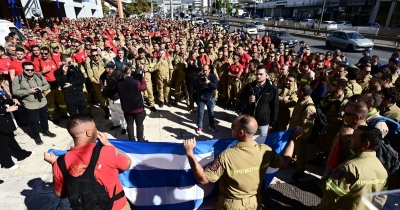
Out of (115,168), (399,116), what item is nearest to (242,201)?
(115,168)

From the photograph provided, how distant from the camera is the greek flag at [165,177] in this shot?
9.77 ft

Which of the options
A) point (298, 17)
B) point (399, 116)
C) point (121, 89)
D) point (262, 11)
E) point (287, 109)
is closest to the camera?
point (399, 116)

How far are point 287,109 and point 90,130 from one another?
4069 millimetres

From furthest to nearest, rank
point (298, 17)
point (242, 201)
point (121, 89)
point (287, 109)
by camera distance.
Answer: point (298, 17) < point (287, 109) < point (121, 89) < point (242, 201)

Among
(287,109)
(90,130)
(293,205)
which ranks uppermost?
(90,130)

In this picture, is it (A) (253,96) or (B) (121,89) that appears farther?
(B) (121,89)

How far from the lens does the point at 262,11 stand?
75875 millimetres

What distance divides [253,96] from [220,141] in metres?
1.51

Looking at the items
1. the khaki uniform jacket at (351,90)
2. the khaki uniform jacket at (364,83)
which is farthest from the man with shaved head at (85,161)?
the khaki uniform jacket at (364,83)

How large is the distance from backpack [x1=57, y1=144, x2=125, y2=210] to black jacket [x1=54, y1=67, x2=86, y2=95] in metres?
4.26

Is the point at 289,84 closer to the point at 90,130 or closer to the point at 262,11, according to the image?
the point at 90,130

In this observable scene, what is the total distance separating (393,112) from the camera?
358 cm

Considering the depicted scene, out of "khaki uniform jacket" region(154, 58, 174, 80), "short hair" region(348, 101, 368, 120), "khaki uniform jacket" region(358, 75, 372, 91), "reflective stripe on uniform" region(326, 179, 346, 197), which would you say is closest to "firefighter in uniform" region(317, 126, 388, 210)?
"reflective stripe on uniform" region(326, 179, 346, 197)

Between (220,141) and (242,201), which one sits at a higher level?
(220,141)
